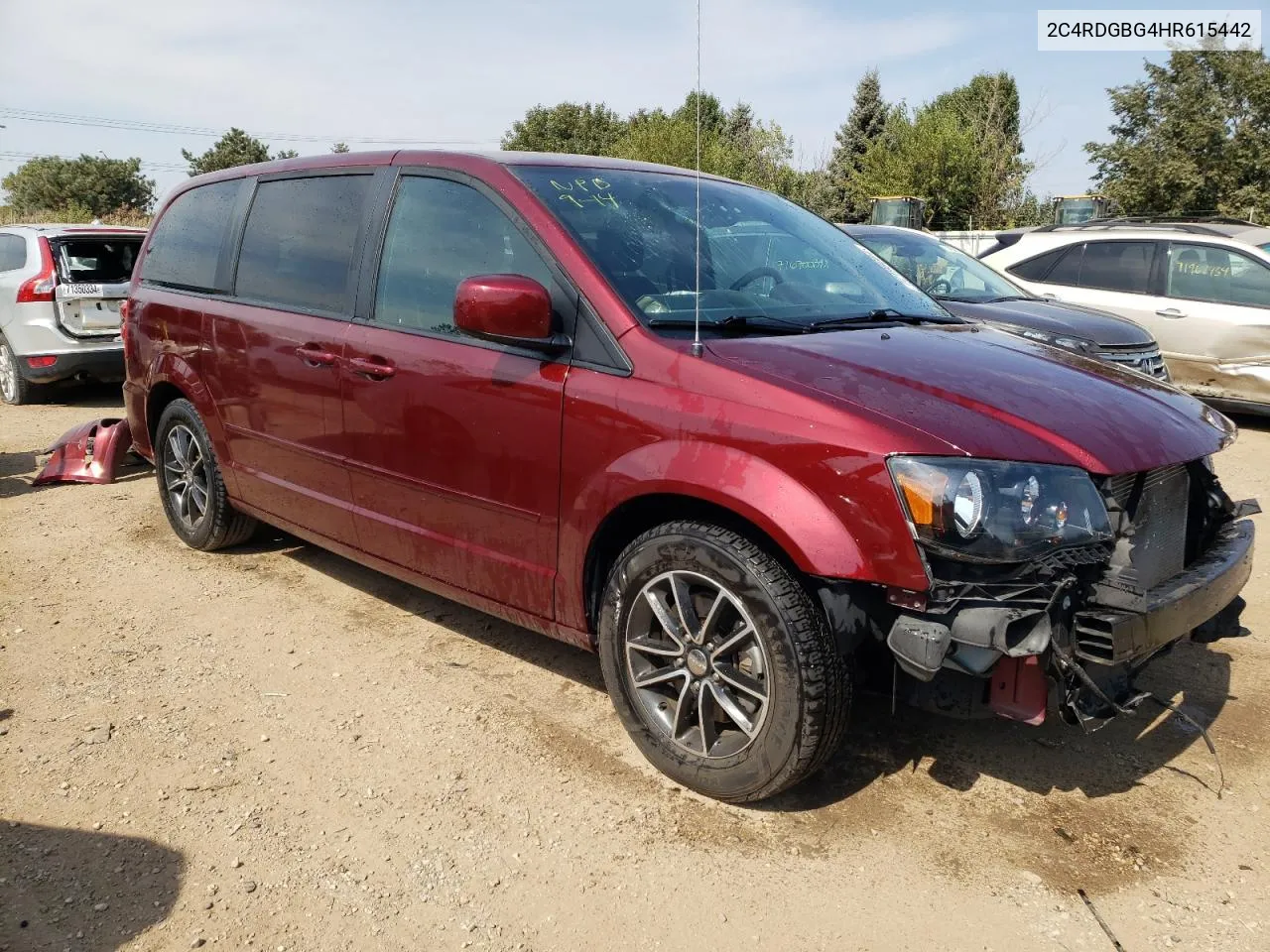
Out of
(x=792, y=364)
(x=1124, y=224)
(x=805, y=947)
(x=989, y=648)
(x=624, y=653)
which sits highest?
(x=1124, y=224)

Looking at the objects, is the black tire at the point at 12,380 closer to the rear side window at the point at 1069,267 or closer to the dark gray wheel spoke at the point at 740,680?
the dark gray wheel spoke at the point at 740,680

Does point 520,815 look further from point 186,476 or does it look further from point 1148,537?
point 186,476

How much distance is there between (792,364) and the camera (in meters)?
2.86

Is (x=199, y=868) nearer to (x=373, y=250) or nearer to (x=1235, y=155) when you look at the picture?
(x=373, y=250)

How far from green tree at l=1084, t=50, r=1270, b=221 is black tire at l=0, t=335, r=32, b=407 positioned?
3482cm

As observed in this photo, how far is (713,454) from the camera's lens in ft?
9.09

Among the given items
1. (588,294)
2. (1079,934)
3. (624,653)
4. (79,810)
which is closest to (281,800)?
(79,810)

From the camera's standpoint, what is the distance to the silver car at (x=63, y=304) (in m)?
9.27

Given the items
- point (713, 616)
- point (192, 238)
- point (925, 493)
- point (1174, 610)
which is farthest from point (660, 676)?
point (192, 238)

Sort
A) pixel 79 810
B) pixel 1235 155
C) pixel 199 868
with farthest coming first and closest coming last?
pixel 1235 155 < pixel 79 810 < pixel 199 868

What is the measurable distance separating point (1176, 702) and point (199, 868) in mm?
3209

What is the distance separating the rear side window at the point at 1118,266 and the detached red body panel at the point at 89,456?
8.27 metres

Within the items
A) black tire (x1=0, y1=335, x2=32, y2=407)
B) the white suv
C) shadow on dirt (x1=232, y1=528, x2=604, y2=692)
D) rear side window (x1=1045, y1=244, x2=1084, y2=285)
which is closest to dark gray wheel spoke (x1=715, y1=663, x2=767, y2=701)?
shadow on dirt (x1=232, y1=528, x2=604, y2=692)

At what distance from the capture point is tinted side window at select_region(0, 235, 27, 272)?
31.4 ft
